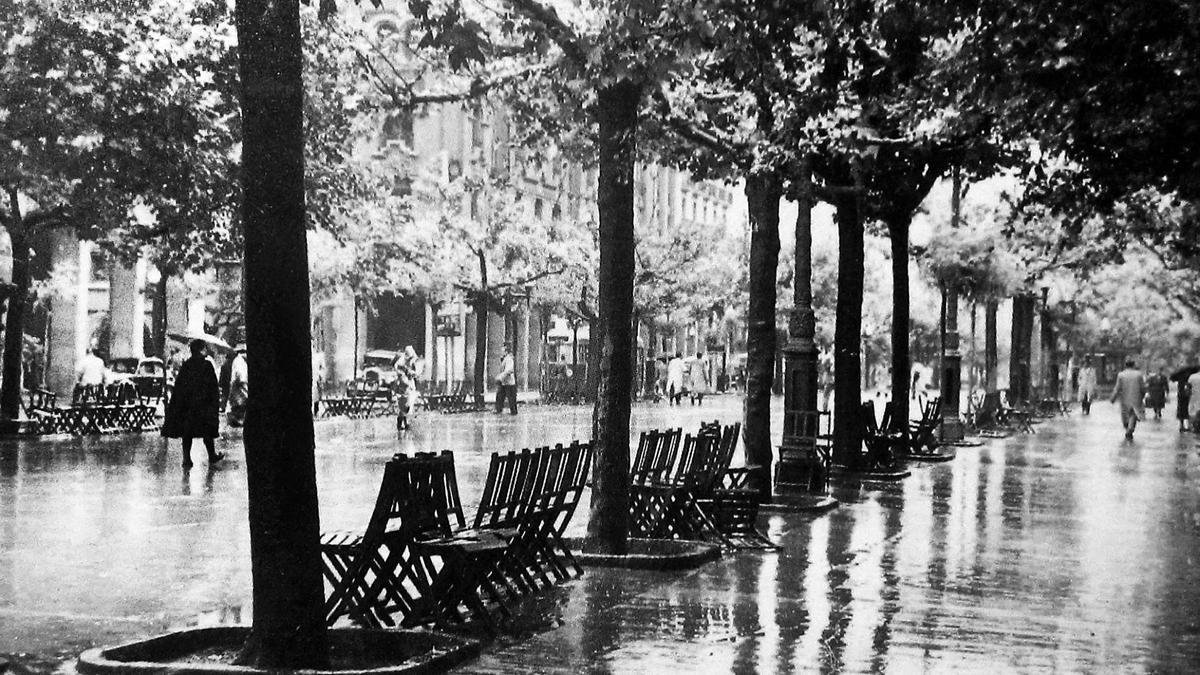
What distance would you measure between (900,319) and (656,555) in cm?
1822

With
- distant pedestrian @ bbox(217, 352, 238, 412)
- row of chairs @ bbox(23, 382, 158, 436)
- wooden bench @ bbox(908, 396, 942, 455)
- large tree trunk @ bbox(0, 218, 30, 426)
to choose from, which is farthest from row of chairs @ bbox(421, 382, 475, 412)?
wooden bench @ bbox(908, 396, 942, 455)

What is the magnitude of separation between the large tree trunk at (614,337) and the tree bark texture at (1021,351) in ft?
135

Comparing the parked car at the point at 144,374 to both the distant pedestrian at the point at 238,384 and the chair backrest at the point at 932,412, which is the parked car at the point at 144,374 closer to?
the distant pedestrian at the point at 238,384

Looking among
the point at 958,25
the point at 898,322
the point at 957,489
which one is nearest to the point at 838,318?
the point at 957,489

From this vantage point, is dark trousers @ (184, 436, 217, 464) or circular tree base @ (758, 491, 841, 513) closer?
circular tree base @ (758, 491, 841, 513)

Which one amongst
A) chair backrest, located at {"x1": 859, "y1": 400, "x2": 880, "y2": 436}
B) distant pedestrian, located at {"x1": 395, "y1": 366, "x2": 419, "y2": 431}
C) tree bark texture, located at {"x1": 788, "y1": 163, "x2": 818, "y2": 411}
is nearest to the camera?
tree bark texture, located at {"x1": 788, "y1": 163, "x2": 818, "y2": 411}

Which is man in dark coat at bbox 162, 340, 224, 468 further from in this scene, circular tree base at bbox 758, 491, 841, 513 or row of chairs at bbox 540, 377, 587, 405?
row of chairs at bbox 540, 377, 587, 405

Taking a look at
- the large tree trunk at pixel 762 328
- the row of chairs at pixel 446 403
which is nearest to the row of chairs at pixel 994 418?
the row of chairs at pixel 446 403

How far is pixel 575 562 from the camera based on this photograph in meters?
13.5

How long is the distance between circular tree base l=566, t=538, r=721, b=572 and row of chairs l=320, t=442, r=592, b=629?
1.90 metres

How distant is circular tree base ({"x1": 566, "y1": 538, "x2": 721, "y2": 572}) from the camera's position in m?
14.1

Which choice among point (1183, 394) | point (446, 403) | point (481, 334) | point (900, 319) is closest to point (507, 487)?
point (900, 319)

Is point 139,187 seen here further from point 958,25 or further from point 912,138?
point 958,25

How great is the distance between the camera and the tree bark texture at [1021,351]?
55188 millimetres
